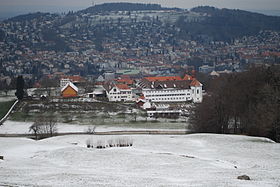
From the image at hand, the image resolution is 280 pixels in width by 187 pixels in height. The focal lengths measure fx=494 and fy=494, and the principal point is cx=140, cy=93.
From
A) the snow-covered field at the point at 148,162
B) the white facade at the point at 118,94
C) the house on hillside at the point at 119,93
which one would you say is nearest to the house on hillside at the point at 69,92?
the house on hillside at the point at 119,93

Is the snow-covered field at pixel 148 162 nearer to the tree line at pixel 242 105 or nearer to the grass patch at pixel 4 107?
the tree line at pixel 242 105

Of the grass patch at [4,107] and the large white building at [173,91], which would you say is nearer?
the grass patch at [4,107]

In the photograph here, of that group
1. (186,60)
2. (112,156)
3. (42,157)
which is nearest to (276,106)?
(112,156)

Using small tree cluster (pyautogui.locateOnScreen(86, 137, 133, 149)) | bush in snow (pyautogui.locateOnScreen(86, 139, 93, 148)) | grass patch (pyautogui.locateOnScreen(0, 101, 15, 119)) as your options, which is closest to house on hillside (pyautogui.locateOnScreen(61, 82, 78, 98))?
grass patch (pyautogui.locateOnScreen(0, 101, 15, 119))

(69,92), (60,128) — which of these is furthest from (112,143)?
(69,92)

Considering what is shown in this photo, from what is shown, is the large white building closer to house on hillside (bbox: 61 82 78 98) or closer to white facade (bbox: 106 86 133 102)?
white facade (bbox: 106 86 133 102)

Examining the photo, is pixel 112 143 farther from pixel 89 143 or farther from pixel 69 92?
pixel 69 92
